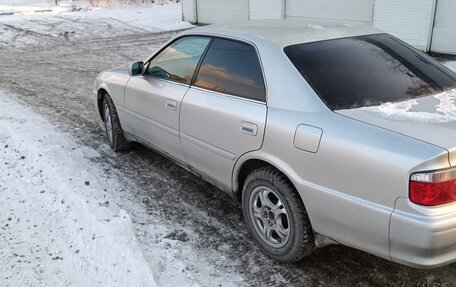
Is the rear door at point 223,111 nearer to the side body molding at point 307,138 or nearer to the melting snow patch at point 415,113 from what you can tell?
the side body molding at point 307,138

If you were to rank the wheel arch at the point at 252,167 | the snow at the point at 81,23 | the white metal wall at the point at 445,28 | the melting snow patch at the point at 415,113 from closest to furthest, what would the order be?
the melting snow patch at the point at 415,113
the wheel arch at the point at 252,167
the white metal wall at the point at 445,28
the snow at the point at 81,23

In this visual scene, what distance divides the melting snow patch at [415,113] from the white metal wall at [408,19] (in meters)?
9.02

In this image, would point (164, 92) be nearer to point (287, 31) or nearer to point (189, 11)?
point (287, 31)

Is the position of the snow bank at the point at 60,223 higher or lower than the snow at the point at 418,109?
lower

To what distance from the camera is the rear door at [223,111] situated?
3.42 meters

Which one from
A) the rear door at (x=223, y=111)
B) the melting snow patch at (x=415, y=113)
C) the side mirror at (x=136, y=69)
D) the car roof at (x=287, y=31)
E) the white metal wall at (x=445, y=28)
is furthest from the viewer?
the white metal wall at (x=445, y=28)

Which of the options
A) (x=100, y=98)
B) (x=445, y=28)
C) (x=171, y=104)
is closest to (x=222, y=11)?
(x=445, y=28)

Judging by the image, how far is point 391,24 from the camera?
12.1 m

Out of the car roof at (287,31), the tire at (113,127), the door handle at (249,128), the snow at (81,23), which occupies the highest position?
the car roof at (287,31)

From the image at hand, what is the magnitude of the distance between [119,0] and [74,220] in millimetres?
23096

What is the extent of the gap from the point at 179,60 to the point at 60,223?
1764mm

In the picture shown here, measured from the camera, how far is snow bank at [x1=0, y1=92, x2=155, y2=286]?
10.8 ft

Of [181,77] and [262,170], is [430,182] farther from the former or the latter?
[181,77]

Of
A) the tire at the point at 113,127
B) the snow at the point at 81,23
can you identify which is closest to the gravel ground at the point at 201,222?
the tire at the point at 113,127
